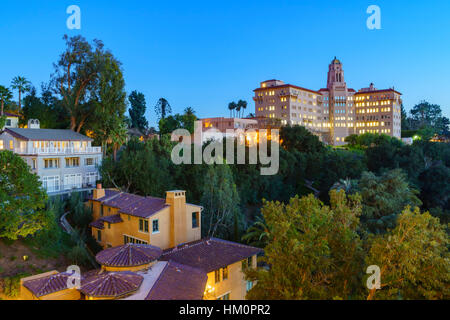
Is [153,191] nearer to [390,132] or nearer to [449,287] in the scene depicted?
[449,287]

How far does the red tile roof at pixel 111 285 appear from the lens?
43.5 feet

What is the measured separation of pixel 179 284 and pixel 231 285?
536 cm

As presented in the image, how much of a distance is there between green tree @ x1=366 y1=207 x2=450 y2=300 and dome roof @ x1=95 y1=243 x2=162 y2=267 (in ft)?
37.0

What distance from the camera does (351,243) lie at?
12367 millimetres

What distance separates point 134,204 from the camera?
25484 millimetres

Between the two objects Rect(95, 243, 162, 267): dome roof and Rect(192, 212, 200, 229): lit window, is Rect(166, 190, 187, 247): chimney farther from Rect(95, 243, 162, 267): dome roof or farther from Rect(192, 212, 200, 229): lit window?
Rect(95, 243, 162, 267): dome roof

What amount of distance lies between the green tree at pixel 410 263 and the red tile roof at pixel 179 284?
8157 millimetres

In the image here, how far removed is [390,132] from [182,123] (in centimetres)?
7954

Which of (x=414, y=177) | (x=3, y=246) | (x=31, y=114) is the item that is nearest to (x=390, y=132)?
(x=414, y=177)

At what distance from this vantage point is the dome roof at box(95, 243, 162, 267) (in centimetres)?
1652

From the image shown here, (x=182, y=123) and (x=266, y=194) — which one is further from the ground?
(x=182, y=123)

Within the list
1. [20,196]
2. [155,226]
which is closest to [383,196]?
[155,226]

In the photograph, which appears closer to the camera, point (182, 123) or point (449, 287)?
point (449, 287)
